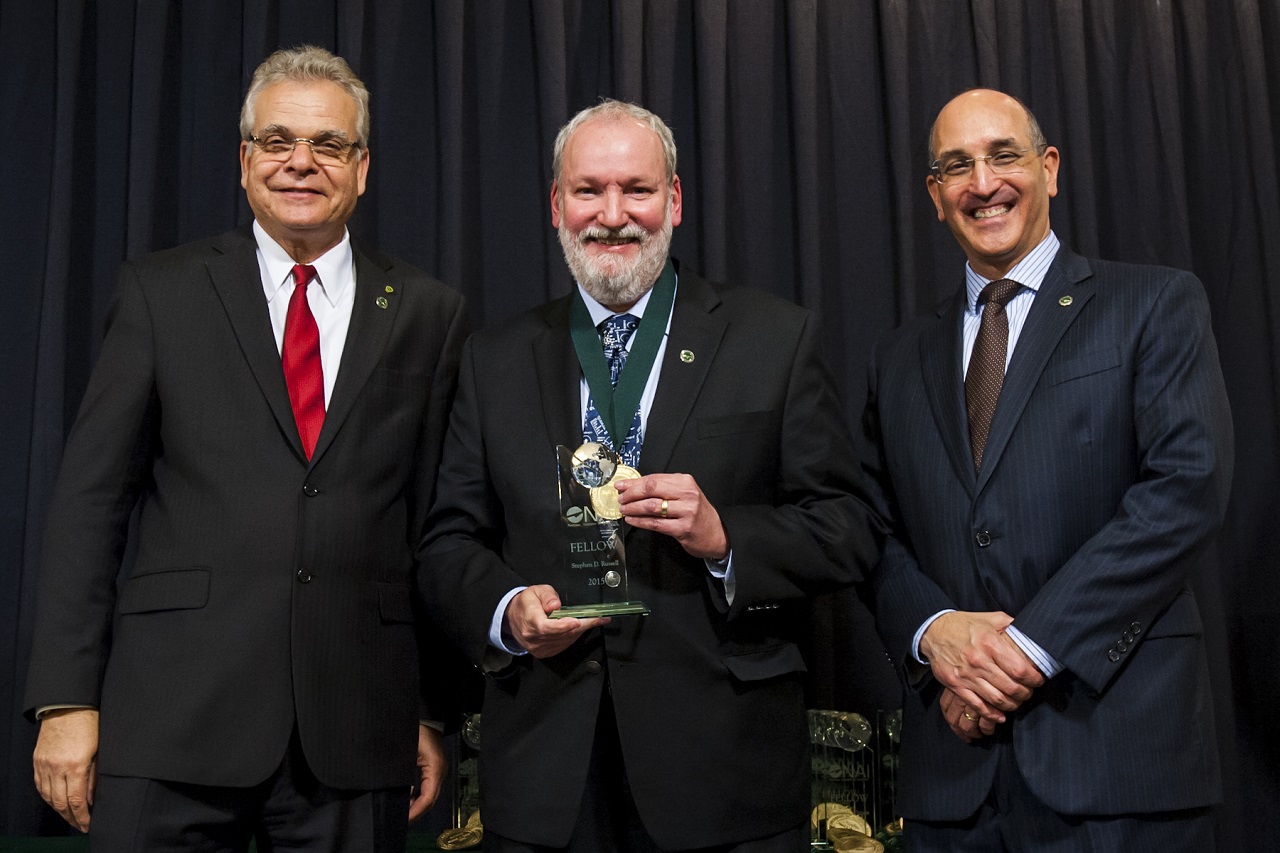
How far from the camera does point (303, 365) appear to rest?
7.16 ft

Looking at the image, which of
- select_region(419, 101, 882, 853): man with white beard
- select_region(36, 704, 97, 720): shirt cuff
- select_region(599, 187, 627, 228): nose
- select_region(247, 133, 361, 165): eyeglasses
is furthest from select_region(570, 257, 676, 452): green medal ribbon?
select_region(36, 704, 97, 720): shirt cuff

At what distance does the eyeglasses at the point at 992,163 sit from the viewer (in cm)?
237

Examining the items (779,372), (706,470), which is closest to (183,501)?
(706,470)

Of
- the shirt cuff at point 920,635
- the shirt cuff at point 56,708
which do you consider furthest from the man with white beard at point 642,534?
the shirt cuff at point 56,708

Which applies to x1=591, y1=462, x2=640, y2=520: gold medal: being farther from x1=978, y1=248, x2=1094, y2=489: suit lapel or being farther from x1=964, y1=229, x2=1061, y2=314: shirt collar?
x1=964, y1=229, x2=1061, y2=314: shirt collar

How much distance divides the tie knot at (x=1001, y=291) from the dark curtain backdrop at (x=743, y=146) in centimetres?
95

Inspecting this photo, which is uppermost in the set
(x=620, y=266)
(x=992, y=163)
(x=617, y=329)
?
(x=992, y=163)

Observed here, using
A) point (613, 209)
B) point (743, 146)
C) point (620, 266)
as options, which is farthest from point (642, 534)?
point (743, 146)

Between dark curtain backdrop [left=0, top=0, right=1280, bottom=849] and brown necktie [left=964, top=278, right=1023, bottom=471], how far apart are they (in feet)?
3.20

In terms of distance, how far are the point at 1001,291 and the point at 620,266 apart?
0.78 meters

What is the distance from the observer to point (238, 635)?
2020 millimetres

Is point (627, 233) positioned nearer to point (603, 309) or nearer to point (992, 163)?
point (603, 309)

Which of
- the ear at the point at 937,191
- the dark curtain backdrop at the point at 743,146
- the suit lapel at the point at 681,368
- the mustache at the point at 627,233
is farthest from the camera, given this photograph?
the dark curtain backdrop at the point at 743,146

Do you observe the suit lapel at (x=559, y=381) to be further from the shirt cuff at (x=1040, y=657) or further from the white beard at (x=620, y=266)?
the shirt cuff at (x=1040, y=657)
